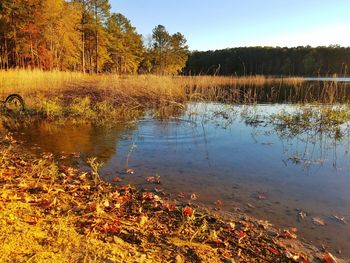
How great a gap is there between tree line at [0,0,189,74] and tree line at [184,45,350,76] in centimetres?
1064

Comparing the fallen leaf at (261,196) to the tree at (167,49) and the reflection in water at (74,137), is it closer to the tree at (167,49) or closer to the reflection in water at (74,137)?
the reflection in water at (74,137)

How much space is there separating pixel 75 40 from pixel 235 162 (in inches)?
1218

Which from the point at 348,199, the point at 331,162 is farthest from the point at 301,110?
the point at 348,199

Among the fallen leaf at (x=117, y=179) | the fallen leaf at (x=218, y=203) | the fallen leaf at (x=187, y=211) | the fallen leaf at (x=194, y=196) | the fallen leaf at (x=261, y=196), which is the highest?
the fallen leaf at (x=187, y=211)

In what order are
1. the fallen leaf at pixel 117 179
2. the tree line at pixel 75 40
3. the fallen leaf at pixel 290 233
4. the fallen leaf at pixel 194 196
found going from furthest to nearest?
1. the tree line at pixel 75 40
2. the fallen leaf at pixel 117 179
3. the fallen leaf at pixel 194 196
4. the fallen leaf at pixel 290 233

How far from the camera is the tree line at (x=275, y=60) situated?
69188 millimetres

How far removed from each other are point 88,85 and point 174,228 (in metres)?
14.9

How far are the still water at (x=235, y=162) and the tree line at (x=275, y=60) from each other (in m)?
56.1

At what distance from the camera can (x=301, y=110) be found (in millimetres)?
12602

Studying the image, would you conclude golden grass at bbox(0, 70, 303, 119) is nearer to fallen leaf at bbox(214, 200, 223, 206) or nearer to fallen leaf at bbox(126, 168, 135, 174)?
fallen leaf at bbox(126, 168, 135, 174)

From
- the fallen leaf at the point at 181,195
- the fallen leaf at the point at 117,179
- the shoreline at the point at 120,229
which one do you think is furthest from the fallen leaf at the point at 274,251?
the fallen leaf at the point at 117,179

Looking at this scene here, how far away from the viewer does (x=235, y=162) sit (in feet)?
22.6

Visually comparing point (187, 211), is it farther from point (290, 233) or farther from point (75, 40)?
point (75, 40)

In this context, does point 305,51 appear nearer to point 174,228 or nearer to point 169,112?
point 169,112
